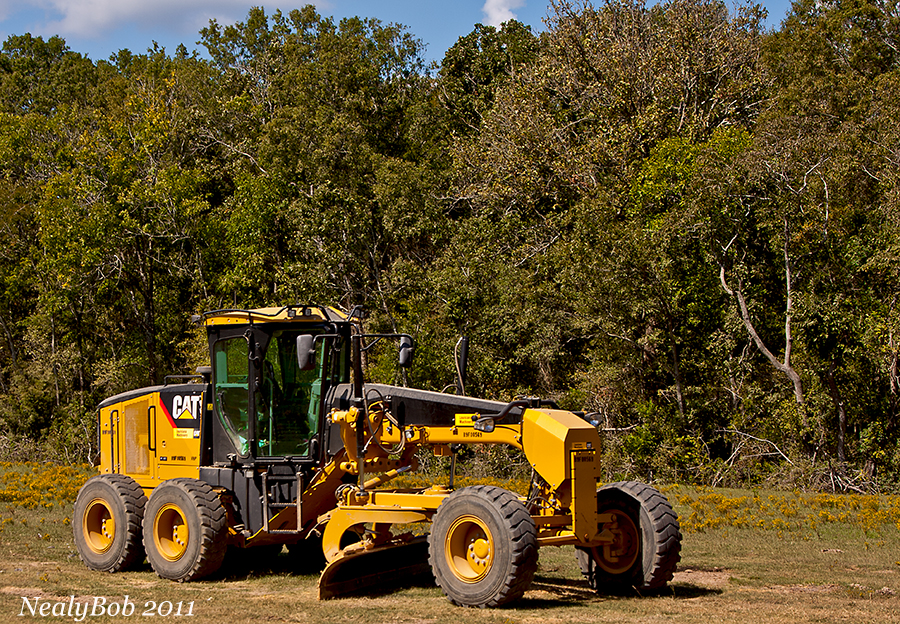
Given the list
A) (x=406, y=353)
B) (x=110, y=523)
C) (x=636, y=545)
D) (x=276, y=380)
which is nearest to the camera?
(x=636, y=545)

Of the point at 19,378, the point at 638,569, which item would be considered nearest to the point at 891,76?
the point at 638,569

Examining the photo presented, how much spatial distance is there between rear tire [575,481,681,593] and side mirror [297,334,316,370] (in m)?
3.24

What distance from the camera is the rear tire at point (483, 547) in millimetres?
8609

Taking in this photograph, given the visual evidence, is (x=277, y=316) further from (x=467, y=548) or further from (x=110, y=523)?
(x=467, y=548)

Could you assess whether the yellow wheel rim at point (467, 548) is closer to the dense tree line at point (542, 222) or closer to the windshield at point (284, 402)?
the windshield at point (284, 402)

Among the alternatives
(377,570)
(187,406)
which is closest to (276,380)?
(187,406)

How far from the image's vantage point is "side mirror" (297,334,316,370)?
33.0ft

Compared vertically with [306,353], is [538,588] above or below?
below

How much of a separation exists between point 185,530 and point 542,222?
2250 centimetres

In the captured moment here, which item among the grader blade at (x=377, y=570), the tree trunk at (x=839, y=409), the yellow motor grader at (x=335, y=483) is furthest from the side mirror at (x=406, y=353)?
the tree trunk at (x=839, y=409)

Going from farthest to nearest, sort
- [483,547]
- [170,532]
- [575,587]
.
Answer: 1. [170,532]
2. [575,587]
3. [483,547]

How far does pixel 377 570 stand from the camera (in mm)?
10148

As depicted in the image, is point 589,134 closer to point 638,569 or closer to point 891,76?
point 891,76

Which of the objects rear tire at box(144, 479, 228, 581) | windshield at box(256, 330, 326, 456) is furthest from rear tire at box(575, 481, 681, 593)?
rear tire at box(144, 479, 228, 581)
